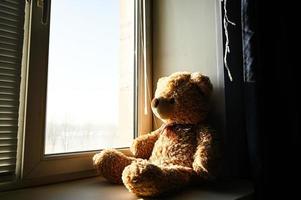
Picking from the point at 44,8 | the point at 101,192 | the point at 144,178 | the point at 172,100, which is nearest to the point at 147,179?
the point at 144,178

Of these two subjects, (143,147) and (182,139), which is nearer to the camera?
(182,139)

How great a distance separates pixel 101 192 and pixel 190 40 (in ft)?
2.36

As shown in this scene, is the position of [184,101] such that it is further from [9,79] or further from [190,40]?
[9,79]

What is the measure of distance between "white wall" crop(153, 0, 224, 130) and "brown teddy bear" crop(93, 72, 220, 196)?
12 cm

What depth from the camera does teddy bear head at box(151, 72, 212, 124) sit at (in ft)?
3.18

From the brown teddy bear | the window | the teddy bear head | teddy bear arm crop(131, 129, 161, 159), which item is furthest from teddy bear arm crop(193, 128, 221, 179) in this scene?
the window

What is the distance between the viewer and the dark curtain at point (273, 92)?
83cm

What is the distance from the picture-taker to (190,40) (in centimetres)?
117

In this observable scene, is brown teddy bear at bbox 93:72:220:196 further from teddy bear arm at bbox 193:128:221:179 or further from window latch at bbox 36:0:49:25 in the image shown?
window latch at bbox 36:0:49:25

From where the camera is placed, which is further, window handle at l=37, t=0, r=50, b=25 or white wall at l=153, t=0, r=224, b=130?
white wall at l=153, t=0, r=224, b=130

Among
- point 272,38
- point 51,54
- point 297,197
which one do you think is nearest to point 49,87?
point 51,54

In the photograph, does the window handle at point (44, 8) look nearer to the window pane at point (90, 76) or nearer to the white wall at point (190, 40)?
the window pane at point (90, 76)

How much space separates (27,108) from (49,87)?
123 millimetres

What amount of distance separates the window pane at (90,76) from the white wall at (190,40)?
138 mm
